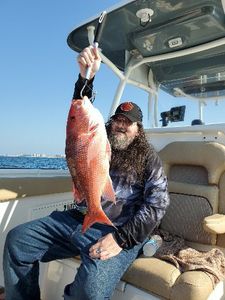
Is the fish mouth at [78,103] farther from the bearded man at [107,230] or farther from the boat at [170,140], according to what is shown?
the boat at [170,140]

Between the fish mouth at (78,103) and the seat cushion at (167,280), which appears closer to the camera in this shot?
the fish mouth at (78,103)

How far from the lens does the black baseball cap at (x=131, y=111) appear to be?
2.50m

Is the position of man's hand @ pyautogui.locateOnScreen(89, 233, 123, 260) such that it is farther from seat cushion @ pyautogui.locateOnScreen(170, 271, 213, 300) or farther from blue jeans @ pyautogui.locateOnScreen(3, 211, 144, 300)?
seat cushion @ pyautogui.locateOnScreen(170, 271, 213, 300)

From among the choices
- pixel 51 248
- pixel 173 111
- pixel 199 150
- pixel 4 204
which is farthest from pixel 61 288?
pixel 173 111

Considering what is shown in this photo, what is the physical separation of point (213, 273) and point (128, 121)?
122 cm

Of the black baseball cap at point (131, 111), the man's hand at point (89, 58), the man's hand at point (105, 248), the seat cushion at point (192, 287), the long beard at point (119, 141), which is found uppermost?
the man's hand at point (89, 58)

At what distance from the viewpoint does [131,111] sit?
251cm

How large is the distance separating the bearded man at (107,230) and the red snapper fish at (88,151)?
1.14 ft

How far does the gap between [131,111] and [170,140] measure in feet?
4.13

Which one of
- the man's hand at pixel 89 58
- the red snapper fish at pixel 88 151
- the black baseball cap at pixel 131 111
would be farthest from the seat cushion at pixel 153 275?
the man's hand at pixel 89 58

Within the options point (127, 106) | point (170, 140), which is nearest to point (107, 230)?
point (127, 106)

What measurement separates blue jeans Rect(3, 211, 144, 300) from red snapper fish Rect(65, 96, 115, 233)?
440 millimetres

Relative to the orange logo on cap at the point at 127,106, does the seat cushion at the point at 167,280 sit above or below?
below

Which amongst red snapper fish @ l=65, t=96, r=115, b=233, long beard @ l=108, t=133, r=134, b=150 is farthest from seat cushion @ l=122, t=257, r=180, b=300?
long beard @ l=108, t=133, r=134, b=150
